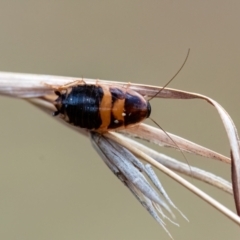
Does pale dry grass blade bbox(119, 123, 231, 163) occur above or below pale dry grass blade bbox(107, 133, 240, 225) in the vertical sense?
above

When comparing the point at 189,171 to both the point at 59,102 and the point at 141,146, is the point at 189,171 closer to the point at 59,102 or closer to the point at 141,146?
the point at 141,146

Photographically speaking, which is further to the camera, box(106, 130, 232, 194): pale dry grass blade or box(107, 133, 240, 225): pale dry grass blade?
box(106, 130, 232, 194): pale dry grass blade

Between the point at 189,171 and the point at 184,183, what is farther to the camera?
the point at 189,171

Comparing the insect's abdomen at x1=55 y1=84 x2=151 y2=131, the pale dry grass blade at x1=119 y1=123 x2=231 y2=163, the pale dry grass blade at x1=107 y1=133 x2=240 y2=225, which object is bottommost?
the pale dry grass blade at x1=107 y1=133 x2=240 y2=225

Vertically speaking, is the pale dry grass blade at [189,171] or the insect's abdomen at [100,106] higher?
the insect's abdomen at [100,106]

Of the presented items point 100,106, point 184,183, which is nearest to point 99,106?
point 100,106

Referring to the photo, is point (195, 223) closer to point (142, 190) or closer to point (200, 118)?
point (200, 118)

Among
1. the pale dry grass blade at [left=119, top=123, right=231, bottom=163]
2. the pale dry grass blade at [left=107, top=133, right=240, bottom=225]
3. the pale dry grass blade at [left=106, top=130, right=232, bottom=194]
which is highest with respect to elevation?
the pale dry grass blade at [left=119, top=123, right=231, bottom=163]

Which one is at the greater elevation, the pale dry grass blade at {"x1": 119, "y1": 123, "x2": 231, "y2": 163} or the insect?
the insect

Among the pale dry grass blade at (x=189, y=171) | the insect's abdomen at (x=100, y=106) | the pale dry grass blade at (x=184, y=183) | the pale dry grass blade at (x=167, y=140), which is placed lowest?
the pale dry grass blade at (x=189, y=171)

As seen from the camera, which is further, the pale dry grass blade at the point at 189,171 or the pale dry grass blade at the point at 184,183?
the pale dry grass blade at the point at 189,171
